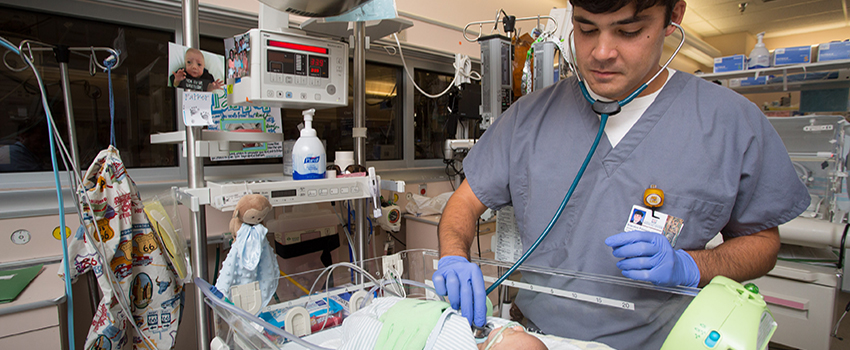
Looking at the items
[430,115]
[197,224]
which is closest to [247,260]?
[197,224]

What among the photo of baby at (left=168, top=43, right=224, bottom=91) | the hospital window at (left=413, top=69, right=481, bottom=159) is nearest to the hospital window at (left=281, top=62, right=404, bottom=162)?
the hospital window at (left=413, top=69, right=481, bottom=159)

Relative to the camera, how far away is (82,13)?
177 cm

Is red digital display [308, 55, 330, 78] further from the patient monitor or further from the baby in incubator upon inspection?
the baby in incubator

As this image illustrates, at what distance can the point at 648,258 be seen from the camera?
739 millimetres

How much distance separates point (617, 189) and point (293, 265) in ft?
4.92

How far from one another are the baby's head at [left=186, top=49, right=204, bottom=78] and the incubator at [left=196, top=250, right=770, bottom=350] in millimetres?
830

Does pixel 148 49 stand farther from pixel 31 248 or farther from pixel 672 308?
pixel 672 308

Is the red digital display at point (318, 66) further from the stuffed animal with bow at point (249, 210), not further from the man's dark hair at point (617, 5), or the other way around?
the man's dark hair at point (617, 5)

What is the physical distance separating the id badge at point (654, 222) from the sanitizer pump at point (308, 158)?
111cm

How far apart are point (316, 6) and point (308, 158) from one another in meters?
0.59

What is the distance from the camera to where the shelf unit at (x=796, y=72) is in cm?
226

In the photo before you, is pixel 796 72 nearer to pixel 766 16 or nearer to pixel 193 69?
pixel 193 69

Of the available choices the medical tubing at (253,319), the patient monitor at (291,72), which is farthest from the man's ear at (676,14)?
the patient monitor at (291,72)

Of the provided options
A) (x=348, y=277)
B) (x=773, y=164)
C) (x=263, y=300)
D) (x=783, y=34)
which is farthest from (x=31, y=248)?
(x=783, y=34)
